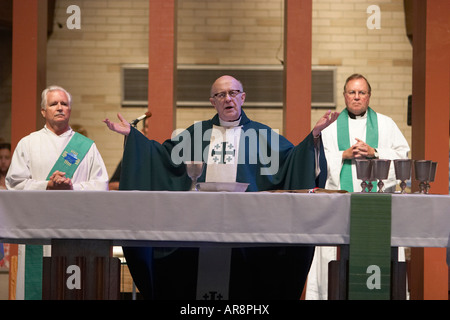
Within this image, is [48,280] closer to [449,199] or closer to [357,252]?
[357,252]

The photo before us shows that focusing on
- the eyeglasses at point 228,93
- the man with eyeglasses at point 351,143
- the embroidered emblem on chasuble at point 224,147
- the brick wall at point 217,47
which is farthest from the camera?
the brick wall at point 217,47

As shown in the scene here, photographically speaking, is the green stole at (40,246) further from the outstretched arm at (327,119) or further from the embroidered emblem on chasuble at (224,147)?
the outstretched arm at (327,119)

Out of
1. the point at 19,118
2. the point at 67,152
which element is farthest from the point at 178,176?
the point at 19,118

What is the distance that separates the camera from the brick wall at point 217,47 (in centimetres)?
1002

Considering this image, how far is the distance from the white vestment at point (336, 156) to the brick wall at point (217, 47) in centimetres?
389

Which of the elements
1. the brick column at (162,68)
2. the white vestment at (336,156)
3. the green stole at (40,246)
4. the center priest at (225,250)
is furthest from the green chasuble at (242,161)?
the brick column at (162,68)

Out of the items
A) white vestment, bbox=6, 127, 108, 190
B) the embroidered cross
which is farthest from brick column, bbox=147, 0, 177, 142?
the embroidered cross

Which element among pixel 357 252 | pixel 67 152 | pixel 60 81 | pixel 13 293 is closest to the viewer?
pixel 357 252

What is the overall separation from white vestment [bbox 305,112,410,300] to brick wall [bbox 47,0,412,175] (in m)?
3.89

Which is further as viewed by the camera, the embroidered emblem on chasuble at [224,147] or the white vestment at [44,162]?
the white vestment at [44,162]

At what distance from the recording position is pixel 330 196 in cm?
345

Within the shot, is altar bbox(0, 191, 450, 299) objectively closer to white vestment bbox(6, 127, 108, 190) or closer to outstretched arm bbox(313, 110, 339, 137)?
outstretched arm bbox(313, 110, 339, 137)

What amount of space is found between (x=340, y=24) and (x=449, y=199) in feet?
22.6

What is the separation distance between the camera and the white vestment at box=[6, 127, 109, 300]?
5.25m
